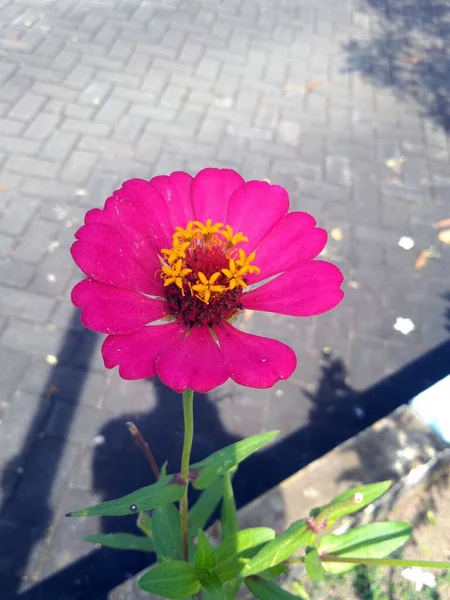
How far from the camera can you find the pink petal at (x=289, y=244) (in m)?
1.02

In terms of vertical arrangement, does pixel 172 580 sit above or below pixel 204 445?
above

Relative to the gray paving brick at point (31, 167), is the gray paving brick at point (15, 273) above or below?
below

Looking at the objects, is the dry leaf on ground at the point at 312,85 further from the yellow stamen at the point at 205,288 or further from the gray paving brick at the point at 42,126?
the yellow stamen at the point at 205,288

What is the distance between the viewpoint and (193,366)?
0.83 m

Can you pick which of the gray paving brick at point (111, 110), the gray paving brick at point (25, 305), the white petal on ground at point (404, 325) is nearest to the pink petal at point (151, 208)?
the gray paving brick at point (25, 305)

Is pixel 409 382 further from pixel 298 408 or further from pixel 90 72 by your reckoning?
pixel 90 72

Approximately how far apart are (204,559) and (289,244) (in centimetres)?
74

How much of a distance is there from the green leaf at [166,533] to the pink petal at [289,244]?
2.66 ft

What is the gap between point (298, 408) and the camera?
2625 mm

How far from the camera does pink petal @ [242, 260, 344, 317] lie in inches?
36.4

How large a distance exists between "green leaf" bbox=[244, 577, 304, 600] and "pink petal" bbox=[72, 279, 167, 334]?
2.90ft

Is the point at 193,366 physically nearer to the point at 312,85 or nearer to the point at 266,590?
the point at 266,590

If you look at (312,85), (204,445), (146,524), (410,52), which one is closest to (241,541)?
(146,524)

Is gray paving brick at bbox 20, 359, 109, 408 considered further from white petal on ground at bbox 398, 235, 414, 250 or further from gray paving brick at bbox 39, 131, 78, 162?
white petal on ground at bbox 398, 235, 414, 250
